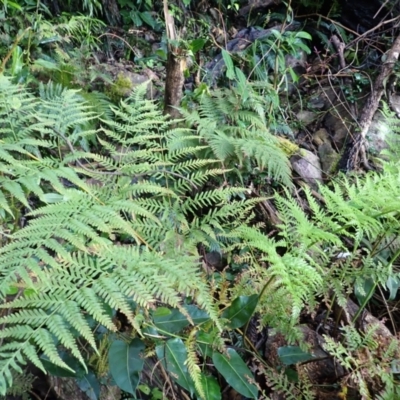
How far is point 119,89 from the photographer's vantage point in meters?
2.92

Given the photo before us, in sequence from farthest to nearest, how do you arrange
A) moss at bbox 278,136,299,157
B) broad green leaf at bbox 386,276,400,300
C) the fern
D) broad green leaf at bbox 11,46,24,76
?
1. moss at bbox 278,136,299,157
2. broad green leaf at bbox 11,46,24,76
3. broad green leaf at bbox 386,276,400,300
4. the fern

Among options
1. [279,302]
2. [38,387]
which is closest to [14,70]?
[38,387]

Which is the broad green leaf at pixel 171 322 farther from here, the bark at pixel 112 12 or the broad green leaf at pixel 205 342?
the bark at pixel 112 12

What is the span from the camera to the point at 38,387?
1.60m

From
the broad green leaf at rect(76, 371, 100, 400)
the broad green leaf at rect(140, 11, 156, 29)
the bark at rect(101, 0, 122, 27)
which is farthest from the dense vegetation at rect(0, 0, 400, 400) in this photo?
the broad green leaf at rect(140, 11, 156, 29)

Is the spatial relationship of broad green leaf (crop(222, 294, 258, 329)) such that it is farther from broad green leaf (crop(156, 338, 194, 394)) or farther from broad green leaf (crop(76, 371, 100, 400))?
broad green leaf (crop(76, 371, 100, 400))

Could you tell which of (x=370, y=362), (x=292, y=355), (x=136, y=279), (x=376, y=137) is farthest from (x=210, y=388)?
(x=376, y=137)

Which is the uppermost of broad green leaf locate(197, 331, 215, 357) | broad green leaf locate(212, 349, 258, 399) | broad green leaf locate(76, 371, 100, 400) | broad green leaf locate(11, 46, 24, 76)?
broad green leaf locate(11, 46, 24, 76)

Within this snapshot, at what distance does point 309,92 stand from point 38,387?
11.0 feet

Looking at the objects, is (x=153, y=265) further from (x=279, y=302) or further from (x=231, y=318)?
(x=279, y=302)

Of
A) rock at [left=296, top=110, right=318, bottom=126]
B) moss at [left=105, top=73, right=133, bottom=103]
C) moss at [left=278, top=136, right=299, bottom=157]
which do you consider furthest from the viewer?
rock at [left=296, top=110, right=318, bottom=126]

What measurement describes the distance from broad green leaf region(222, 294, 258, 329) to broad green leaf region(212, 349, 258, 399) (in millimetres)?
122

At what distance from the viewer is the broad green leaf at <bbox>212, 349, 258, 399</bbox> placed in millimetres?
1517

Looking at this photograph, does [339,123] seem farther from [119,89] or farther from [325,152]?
[119,89]
